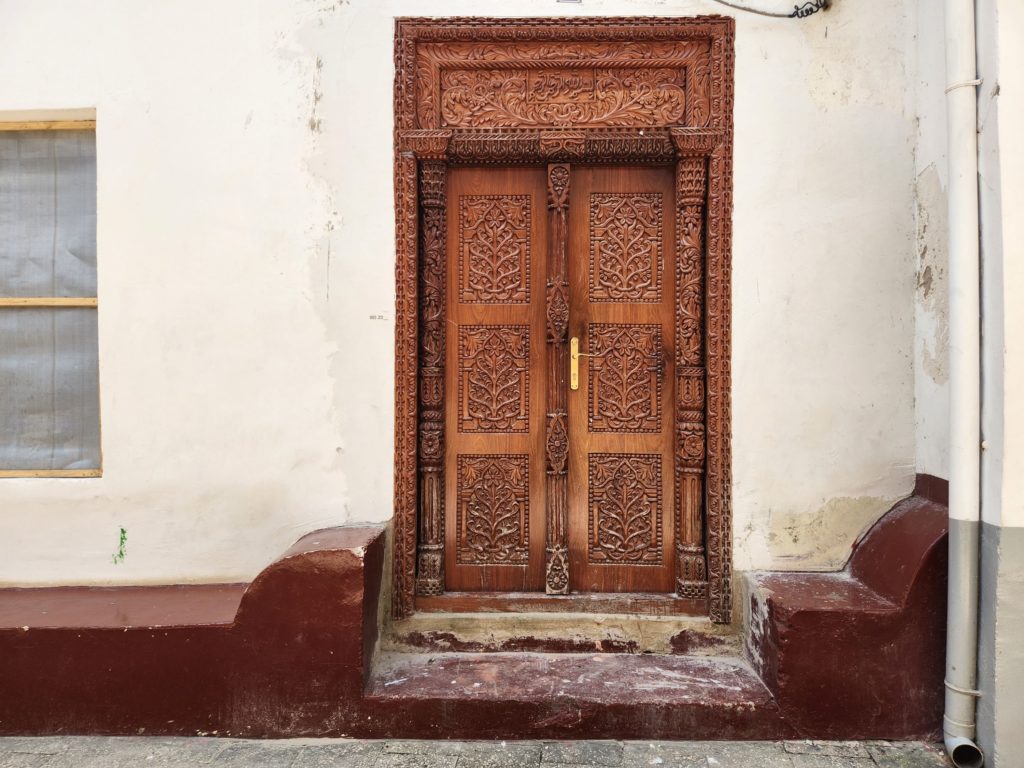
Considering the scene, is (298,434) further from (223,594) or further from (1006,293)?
(1006,293)

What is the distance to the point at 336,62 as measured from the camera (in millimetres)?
2836

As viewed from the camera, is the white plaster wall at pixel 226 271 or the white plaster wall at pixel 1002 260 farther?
the white plaster wall at pixel 226 271

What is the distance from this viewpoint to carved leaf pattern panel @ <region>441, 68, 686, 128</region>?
2.86 meters

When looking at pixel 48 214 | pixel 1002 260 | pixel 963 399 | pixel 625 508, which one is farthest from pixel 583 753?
pixel 48 214

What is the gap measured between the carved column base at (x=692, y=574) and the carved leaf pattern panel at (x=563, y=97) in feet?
6.52

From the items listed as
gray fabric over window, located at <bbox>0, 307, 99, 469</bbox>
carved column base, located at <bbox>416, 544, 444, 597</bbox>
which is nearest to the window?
gray fabric over window, located at <bbox>0, 307, 99, 469</bbox>

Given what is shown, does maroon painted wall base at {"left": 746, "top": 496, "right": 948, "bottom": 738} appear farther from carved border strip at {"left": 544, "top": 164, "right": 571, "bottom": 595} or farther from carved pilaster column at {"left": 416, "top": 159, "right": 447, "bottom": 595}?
carved pilaster column at {"left": 416, "top": 159, "right": 447, "bottom": 595}

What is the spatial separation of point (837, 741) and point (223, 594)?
2.61 m

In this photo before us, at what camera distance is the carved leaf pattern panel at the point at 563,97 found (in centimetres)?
286

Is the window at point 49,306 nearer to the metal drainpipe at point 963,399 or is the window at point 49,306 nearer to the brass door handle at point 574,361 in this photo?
the brass door handle at point 574,361

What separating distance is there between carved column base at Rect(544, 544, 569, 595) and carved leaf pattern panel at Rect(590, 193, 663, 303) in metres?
1.24

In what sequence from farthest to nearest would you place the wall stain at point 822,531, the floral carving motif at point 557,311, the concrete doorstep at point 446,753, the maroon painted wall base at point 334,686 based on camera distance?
1. the floral carving motif at point 557,311
2. the wall stain at point 822,531
3. the maroon painted wall base at point 334,686
4. the concrete doorstep at point 446,753

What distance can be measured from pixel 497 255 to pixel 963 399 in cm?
198

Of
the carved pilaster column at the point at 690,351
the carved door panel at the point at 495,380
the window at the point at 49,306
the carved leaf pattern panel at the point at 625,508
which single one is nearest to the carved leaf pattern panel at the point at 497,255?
the carved door panel at the point at 495,380
